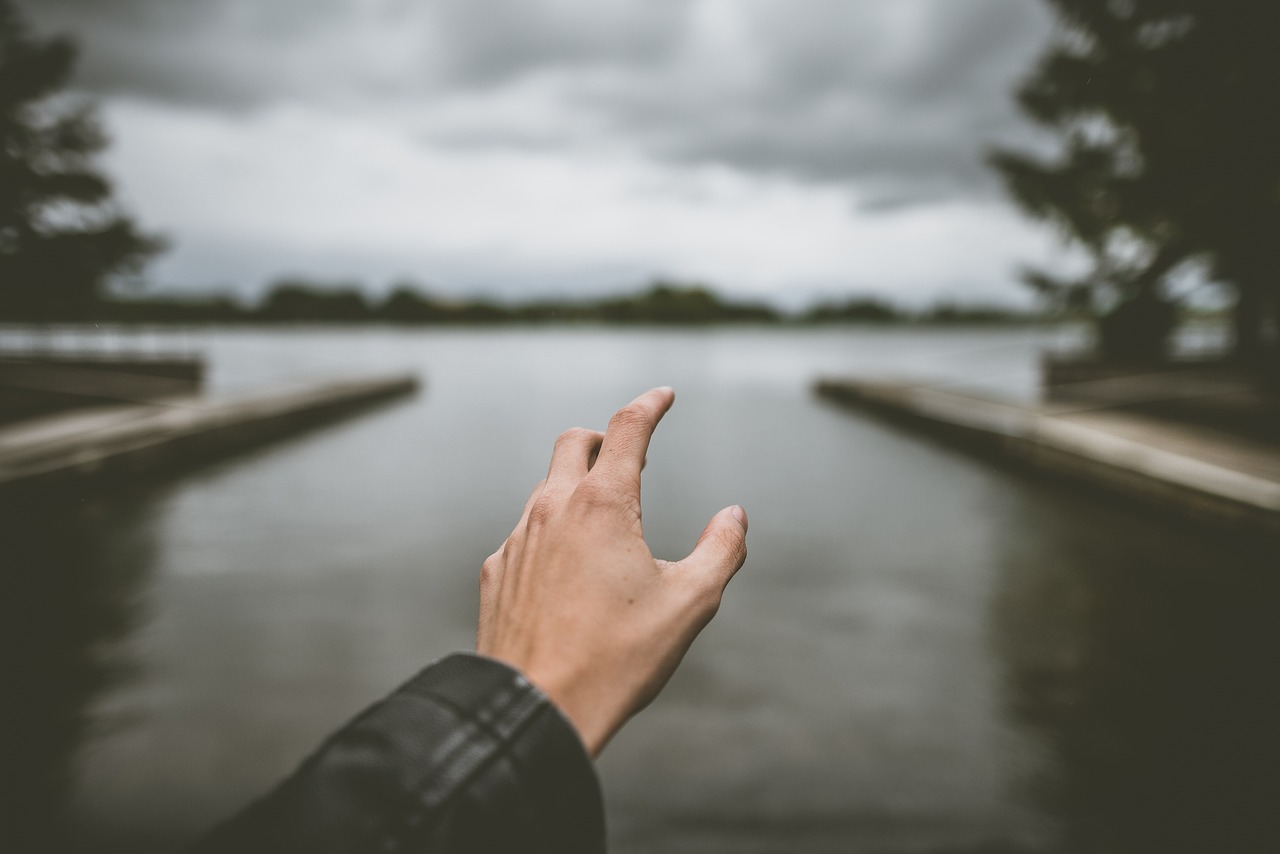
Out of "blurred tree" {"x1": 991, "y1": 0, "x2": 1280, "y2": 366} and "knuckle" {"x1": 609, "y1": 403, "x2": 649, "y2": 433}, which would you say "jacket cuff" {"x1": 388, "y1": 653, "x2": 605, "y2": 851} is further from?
"blurred tree" {"x1": 991, "y1": 0, "x2": 1280, "y2": 366}

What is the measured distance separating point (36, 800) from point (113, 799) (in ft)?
1.21

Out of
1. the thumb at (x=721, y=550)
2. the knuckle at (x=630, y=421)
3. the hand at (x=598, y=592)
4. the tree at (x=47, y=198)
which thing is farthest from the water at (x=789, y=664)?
the tree at (x=47, y=198)

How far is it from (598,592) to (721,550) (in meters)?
0.25

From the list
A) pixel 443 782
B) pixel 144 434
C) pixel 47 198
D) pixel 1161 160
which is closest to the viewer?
pixel 443 782

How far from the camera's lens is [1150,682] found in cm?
501

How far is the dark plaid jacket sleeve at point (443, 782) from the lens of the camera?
2.21ft

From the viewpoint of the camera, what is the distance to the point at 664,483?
12.6 m

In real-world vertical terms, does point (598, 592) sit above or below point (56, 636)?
above

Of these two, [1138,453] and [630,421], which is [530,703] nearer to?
[630,421]

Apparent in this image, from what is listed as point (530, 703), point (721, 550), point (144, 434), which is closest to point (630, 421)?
point (721, 550)

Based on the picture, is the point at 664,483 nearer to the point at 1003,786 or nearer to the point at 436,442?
the point at 436,442

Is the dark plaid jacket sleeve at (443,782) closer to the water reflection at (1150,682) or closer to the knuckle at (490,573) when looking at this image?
the knuckle at (490,573)

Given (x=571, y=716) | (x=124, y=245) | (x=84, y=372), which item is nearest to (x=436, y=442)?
(x=84, y=372)

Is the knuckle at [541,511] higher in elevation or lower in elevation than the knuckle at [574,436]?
lower
